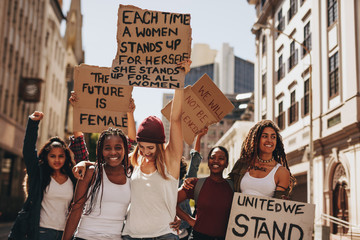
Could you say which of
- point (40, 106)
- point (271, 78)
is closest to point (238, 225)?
point (271, 78)

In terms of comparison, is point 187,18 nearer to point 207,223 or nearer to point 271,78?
point 207,223

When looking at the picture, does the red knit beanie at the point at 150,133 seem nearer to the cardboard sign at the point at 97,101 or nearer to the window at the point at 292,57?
the cardboard sign at the point at 97,101

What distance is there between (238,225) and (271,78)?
30.0 meters

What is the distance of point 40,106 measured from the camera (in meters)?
44.5


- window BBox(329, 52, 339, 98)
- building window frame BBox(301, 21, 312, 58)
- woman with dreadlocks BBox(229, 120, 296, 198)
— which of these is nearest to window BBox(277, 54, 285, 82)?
building window frame BBox(301, 21, 312, 58)

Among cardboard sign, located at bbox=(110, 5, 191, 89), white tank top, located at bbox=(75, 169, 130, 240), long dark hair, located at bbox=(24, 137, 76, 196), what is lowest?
white tank top, located at bbox=(75, 169, 130, 240)

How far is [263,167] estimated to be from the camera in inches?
209

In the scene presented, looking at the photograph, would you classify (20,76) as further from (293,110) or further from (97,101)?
(97,101)

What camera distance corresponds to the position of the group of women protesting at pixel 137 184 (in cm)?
444

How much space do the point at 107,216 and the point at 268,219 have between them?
1.64 m

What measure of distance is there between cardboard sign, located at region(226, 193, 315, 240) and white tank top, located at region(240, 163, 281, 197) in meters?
0.12

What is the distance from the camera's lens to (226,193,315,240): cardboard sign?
508cm

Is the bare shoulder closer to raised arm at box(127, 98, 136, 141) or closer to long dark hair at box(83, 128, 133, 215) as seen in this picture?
long dark hair at box(83, 128, 133, 215)

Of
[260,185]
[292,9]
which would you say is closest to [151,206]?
[260,185]
